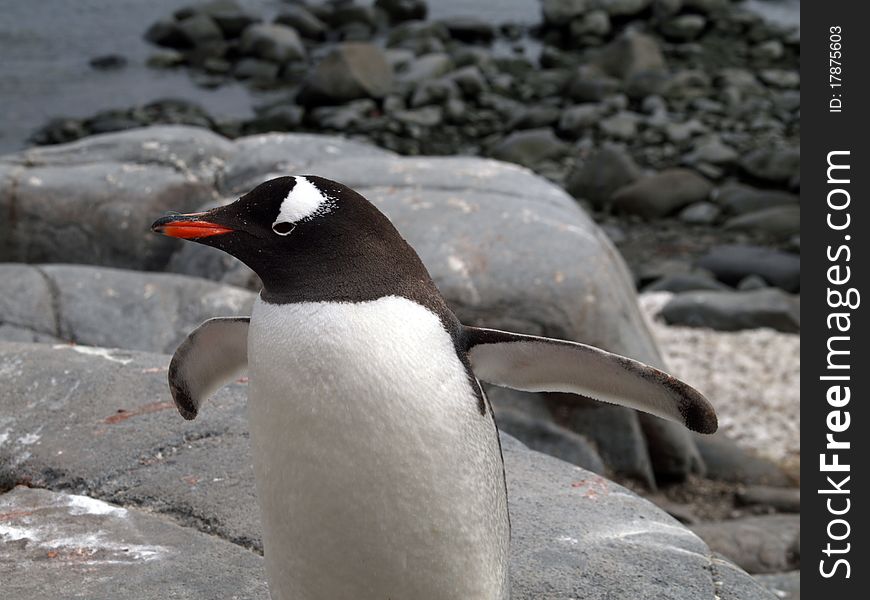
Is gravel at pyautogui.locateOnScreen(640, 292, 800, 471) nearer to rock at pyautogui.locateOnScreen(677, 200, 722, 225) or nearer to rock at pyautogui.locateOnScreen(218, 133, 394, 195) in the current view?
rock at pyautogui.locateOnScreen(218, 133, 394, 195)

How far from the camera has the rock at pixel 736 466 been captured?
527 centimetres

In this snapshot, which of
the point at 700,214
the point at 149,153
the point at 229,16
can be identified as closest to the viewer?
the point at 149,153

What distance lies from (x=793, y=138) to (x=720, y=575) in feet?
36.3

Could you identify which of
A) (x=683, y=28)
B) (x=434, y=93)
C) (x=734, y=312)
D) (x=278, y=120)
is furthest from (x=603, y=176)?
(x=683, y=28)

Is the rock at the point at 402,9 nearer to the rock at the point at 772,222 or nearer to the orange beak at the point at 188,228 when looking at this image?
the rock at the point at 772,222

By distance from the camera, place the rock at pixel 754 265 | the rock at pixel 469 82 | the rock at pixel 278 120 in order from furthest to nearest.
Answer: the rock at pixel 469 82 → the rock at pixel 278 120 → the rock at pixel 754 265

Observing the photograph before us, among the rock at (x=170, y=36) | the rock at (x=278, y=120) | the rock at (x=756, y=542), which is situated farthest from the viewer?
the rock at (x=170, y=36)

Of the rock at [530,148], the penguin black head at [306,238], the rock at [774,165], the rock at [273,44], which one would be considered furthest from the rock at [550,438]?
the rock at [273,44]

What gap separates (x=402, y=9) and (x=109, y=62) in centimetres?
521

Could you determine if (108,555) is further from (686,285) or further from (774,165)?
(774,165)

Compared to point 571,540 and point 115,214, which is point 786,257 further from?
point 571,540

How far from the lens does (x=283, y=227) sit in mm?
1886

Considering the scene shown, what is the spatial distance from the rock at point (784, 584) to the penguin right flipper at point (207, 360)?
2501mm

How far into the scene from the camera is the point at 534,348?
2.00m
